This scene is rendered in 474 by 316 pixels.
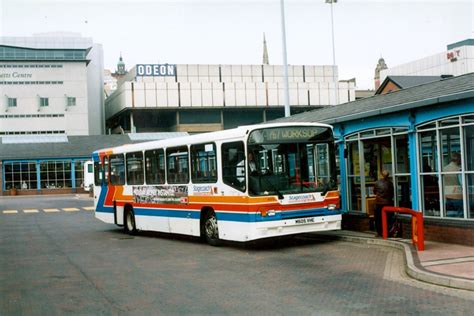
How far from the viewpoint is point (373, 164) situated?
56.5ft

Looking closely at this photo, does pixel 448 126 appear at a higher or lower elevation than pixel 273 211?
higher

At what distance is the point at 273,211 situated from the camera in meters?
14.4

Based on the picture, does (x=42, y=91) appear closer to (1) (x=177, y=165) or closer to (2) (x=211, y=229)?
(1) (x=177, y=165)

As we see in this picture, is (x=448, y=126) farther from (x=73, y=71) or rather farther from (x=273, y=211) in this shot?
(x=73, y=71)

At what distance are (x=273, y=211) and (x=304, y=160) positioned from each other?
4.95ft

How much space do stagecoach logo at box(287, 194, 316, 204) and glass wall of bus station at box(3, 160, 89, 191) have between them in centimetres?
5962

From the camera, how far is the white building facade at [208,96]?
8938 cm

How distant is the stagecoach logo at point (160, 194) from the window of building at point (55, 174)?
53.5 meters

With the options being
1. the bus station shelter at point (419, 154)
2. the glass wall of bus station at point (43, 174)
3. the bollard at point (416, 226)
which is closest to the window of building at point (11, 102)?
the glass wall of bus station at point (43, 174)

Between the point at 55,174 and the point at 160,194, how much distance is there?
55570mm

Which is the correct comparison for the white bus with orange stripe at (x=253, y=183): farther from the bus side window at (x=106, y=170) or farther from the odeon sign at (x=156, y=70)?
the odeon sign at (x=156, y=70)

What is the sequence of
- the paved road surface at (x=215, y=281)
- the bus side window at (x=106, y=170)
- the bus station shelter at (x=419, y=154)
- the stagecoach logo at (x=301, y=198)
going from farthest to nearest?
the bus side window at (x=106, y=170) → the stagecoach logo at (x=301, y=198) → the bus station shelter at (x=419, y=154) → the paved road surface at (x=215, y=281)

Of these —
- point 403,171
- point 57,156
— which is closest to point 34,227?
point 403,171

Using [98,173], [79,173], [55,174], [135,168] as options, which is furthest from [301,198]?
[55,174]
